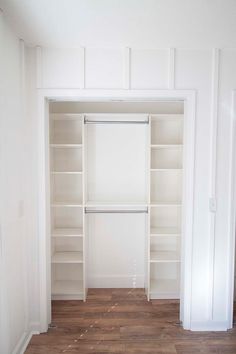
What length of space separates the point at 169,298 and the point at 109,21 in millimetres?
2937

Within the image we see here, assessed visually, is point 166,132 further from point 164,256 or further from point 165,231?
point 164,256

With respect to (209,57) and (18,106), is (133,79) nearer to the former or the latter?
(209,57)

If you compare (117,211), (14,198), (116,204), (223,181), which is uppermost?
(223,181)

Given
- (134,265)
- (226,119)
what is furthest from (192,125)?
(134,265)

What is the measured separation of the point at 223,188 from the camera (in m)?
2.39

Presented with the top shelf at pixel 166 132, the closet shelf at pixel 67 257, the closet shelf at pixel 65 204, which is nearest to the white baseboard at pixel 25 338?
the closet shelf at pixel 67 257

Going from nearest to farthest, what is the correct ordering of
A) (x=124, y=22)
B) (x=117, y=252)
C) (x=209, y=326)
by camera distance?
(x=124, y=22), (x=209, y=326), (x=117, y=252)

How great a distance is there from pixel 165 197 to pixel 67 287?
1.64 meters

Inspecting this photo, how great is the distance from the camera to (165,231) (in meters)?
3.05

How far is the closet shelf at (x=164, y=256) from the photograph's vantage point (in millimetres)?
2941

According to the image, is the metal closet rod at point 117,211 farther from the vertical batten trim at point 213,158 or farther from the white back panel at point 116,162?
the vertical batten trim at point 213,158

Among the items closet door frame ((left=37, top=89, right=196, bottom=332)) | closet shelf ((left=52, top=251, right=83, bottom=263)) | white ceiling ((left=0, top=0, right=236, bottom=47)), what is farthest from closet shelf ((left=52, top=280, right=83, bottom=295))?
white ceiling ((left=0, top=0, right=236, bottom=47))

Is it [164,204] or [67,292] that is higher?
[164,204]

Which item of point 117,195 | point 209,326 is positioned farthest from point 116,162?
point 209,326
